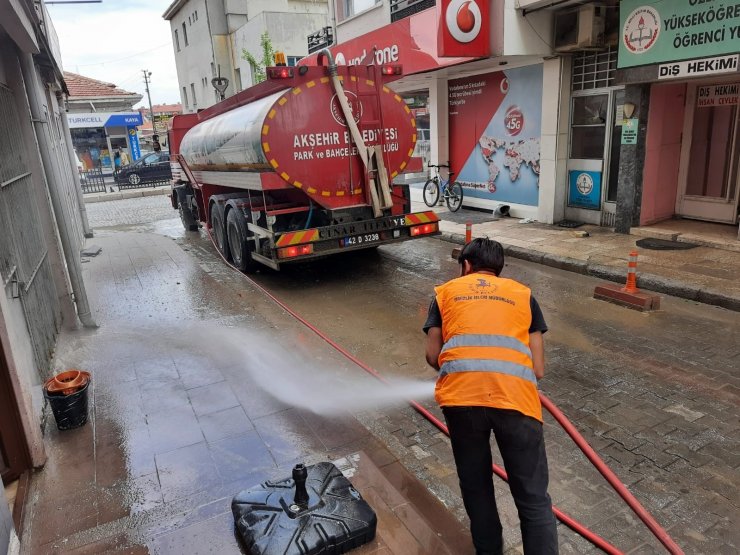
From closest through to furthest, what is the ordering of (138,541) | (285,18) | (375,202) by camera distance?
(138,541)
(375,202)
(285,18)

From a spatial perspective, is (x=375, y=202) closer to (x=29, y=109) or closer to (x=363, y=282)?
(x=363, y=282)

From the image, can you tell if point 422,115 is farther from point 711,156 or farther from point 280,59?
point 280,59

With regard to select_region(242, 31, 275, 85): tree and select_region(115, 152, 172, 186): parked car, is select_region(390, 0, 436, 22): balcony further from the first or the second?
select_region(115, 152, 172, 186): parked car

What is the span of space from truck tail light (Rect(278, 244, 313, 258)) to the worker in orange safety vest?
16.3ft

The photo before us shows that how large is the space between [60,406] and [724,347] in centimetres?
599

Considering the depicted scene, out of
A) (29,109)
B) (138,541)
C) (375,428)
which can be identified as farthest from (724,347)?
(29,109)

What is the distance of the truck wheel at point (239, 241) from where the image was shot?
8664 millimetres

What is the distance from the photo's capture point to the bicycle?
13.4 m

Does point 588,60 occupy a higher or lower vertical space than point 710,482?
higher

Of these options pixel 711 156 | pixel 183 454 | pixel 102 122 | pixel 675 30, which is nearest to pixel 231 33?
pixel 102 122

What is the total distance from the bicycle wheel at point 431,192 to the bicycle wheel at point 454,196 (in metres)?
0.60

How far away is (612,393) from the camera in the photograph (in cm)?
449

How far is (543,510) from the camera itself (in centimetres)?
245

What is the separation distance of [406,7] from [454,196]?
4550 mm
